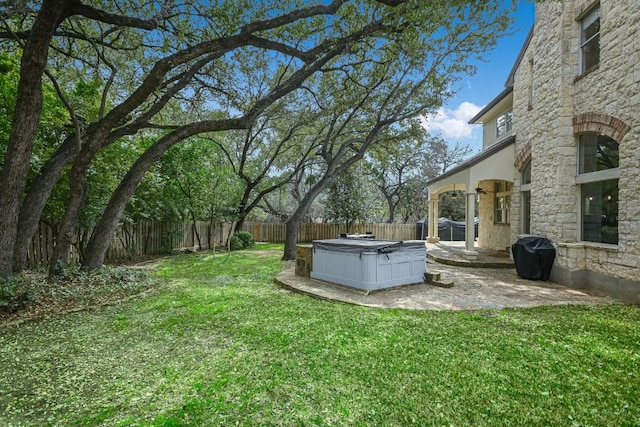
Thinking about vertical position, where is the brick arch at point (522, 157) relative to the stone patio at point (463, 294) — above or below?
above

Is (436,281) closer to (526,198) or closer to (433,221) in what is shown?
(526,198)

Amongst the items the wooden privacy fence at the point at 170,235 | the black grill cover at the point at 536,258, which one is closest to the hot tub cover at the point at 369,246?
the black grill cover at the point at 536,258

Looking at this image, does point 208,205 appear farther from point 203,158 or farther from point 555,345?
point 555,345

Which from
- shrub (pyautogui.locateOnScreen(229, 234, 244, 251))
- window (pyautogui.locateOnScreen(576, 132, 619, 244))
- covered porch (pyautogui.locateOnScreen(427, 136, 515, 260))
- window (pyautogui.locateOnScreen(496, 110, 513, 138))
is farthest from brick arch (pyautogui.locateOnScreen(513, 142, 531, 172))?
shrub (pyautogui.locateOnScreen(229, 234, 244, 251))

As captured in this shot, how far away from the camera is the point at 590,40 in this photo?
6426 millimetres

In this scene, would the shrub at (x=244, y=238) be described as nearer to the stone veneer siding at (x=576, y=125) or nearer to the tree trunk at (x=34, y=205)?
the tree trunk at (x=34, y=205)

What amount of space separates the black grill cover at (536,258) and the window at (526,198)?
5.13ft

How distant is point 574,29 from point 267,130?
41.7ft

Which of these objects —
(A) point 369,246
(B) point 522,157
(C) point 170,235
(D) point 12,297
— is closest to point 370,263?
(A) point 369,246

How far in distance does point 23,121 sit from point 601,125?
392 inches

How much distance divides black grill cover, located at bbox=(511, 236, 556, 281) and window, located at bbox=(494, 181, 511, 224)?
150 inches

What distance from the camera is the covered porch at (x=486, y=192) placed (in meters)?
9.36

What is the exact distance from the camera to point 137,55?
27.0 ft

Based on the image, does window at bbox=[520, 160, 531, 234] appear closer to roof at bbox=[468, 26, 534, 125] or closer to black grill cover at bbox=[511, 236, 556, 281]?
black grill cover at bbox=[511, 236, 556, 281]
